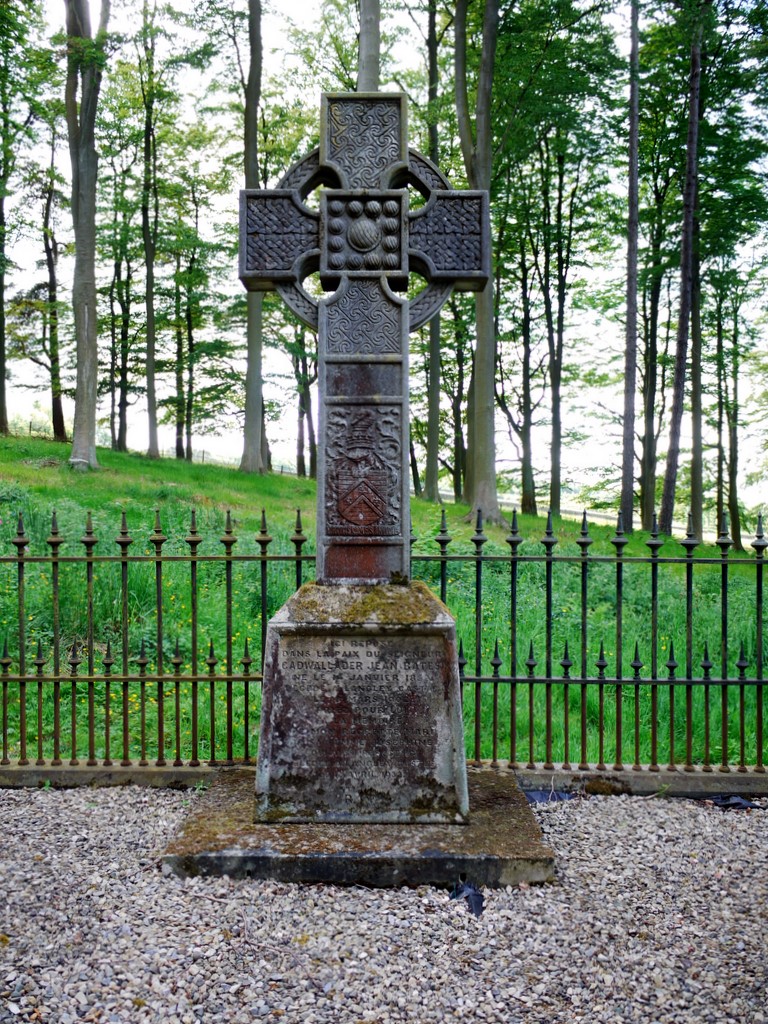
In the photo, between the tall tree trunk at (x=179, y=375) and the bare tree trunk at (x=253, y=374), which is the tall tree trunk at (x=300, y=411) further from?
the bare tree trunk at (x=253, y=374)

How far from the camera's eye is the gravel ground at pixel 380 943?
2562mm

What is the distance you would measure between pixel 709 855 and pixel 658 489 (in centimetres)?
2494

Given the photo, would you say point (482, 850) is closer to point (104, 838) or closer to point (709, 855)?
point (709, 855)

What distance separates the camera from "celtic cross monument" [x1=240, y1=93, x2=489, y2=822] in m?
3.74

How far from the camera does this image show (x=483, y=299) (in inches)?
544

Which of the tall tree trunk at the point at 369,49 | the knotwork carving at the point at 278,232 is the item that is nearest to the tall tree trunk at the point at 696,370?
the tall tree trunk at the point at 369,49

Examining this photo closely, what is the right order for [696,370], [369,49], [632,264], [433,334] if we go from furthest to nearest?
[433,334] → [696,370] → [632,264] → [369,49]

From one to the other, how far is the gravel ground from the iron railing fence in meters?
0.96

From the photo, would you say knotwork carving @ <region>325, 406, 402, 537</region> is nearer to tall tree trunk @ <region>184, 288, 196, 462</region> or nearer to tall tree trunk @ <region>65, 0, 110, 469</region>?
tall tree trunk @ <region>65, 0, 110, 469</region>

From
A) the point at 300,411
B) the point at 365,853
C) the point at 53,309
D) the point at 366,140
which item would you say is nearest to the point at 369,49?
the point at 366,140

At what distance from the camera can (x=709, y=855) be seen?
3771mm

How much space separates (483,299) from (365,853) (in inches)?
465

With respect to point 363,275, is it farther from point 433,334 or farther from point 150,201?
point 150,201

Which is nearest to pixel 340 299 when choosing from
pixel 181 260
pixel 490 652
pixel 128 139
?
pixel 490 652
